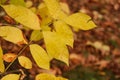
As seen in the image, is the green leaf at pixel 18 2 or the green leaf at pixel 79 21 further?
the green leaf at pixel 18 2

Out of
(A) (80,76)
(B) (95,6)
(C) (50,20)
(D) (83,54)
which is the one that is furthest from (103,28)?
Result: (C) (50,20)

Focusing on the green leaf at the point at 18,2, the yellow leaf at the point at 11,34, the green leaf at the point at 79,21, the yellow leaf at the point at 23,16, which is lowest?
the yellow leaf at the point at 11,34

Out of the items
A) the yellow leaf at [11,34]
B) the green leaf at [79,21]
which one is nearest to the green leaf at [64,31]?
the green leaf at [79,21]

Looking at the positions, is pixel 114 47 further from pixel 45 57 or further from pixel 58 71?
pixel 45 57

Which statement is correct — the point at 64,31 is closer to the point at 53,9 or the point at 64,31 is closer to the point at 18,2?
the point at 53,9

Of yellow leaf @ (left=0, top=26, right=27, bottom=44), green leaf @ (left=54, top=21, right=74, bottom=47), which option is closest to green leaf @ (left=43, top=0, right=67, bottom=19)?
green leaf @ (left=54, top=21, right=74, bottom=47)

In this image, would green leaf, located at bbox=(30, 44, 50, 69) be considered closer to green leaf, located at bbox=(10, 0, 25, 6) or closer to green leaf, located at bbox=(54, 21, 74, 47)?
green leaf, located at bbox=(54, 21, 74, 47)

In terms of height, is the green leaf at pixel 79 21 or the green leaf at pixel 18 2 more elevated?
the green leaf at pixel 18 2

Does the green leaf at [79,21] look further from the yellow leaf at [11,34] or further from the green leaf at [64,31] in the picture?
the yellow leaf at [11,34]
